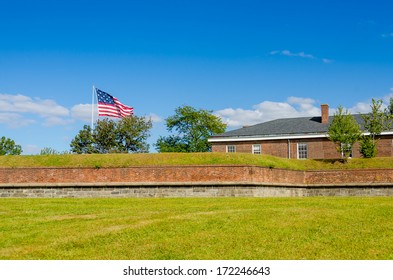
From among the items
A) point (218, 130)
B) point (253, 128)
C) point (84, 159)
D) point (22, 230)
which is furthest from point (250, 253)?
point (218, 130)

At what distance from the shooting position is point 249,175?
2441 centimetres

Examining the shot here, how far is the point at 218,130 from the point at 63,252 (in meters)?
59.4

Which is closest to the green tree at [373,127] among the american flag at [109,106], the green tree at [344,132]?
the green tree at [344,132]

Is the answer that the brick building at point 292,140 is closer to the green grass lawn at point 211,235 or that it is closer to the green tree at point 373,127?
the green tree at point 373,127

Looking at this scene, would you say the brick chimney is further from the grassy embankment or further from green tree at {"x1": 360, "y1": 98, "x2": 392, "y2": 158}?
the grassy embankment

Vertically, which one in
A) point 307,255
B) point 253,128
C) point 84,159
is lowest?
point 307,255

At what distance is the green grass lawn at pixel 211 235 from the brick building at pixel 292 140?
26.7 m

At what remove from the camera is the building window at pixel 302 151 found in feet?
129

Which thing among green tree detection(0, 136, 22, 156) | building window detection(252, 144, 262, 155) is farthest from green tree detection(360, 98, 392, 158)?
green tree detection(0, 136, 22, 156)

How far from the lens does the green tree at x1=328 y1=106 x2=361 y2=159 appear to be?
31.2 m

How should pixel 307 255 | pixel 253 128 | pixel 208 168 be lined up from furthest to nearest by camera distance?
pixel 253 128
pixel 208 168
pixel 307 255

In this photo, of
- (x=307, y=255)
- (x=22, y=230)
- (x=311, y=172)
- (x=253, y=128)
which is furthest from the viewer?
(x=253, y=128)

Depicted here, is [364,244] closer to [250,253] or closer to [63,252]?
[250,253]

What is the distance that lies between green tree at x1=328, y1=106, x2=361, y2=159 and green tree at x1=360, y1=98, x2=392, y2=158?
1085 millimetres
